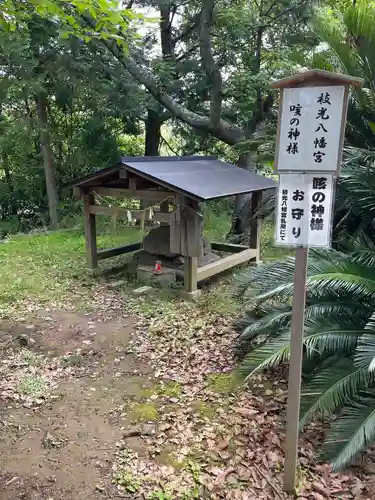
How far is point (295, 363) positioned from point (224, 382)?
1449mm

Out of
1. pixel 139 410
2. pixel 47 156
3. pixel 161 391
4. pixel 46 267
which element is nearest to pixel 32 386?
pixel 139 410

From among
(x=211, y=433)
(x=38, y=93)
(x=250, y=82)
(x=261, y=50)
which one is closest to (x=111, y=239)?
(x=38, y=93)

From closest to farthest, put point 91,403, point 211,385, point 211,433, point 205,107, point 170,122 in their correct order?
point 211,433 → point 91,403 → point 211,385 → point 205,107 → point 170,122

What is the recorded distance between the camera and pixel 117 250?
297 inches

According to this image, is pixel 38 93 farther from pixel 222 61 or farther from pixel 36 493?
pixel 36 493

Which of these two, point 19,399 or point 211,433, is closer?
point 211,433

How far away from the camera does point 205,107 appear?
36.0ft

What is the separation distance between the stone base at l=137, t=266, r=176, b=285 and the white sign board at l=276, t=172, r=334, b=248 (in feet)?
13.2

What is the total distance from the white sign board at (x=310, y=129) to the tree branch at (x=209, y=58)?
20.9ft

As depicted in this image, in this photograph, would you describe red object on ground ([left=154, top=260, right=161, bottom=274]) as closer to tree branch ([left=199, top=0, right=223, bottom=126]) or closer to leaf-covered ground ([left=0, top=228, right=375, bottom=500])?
leaf-covered ground ([left=0, top=228, right=375, bottom=500])

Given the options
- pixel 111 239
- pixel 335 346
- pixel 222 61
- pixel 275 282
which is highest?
pixel 222 61

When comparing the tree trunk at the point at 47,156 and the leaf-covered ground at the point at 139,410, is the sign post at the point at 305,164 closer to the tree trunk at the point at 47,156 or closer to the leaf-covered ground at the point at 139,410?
the leaf-covered ground at the point at 139,410

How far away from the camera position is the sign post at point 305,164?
2.49 meters

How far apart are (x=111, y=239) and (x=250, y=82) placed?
4.54 metres
